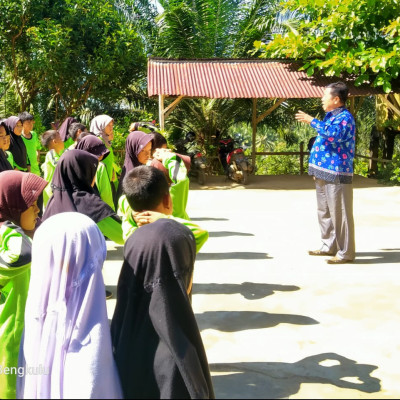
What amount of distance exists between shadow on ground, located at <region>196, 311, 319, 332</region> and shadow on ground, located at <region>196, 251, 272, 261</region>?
1.89m

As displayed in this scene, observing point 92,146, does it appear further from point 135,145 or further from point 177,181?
point 177,181

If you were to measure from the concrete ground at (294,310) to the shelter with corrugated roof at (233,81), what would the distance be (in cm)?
522

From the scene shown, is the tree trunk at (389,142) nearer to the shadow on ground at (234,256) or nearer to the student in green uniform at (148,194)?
the shadow on ground at (234,256)

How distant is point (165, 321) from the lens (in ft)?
7.63

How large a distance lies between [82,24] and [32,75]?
2264 mm

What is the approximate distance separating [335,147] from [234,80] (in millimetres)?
8525

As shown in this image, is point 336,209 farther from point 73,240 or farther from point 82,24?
point 82,24

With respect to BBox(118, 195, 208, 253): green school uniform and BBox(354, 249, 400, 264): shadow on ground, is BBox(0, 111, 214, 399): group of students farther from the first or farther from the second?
BBox(354, 249, 400, 264): shadow on ground

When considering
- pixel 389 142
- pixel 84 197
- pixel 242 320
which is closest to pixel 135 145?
pixel 84 197

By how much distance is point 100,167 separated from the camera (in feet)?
16.3

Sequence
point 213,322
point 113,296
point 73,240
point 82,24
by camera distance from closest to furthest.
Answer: point 73,240 → point 213,322 → point 113,296 → point 82,24

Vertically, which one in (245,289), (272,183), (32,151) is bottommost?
(272,183)

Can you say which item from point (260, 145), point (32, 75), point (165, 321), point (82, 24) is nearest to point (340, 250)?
point (165, 321)

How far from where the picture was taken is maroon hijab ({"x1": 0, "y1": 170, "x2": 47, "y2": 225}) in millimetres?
3057
